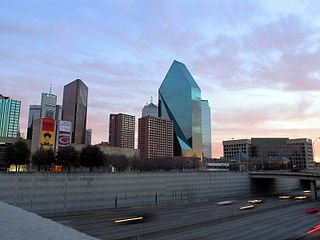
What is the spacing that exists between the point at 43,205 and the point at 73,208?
6.68 m

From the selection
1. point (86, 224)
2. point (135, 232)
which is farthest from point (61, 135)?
point (135, 232)

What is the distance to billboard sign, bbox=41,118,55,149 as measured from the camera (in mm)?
131250

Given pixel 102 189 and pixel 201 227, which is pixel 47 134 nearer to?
pixel 102 189

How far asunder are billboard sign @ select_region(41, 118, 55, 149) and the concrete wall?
253ft

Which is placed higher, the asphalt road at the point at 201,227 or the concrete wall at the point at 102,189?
the concrete wall at the point at 102,189

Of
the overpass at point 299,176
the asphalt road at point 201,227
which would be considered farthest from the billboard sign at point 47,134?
the overpass at point 299,176

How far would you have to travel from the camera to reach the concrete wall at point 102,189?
5244 centimetres

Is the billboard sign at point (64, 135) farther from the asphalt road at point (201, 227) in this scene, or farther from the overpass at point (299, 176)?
the overpass at point (299, 176)

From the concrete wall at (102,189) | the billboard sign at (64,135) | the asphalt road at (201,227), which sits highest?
the billboard sign at (64,135)

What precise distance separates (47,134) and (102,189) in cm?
8481

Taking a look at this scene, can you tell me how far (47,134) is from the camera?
134875 mm

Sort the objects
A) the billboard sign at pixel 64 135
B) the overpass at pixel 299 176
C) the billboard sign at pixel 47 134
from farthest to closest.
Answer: the billboard sign at pixel 47 134, the billboard sign at pixel 64 135, the overpass at pixel 299 176

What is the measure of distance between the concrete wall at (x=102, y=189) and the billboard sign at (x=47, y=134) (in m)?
77.0

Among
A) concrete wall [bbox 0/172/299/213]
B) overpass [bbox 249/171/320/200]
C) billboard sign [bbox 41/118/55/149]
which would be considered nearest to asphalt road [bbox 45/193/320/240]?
concrete wall [bbox 0/172/299/213]
